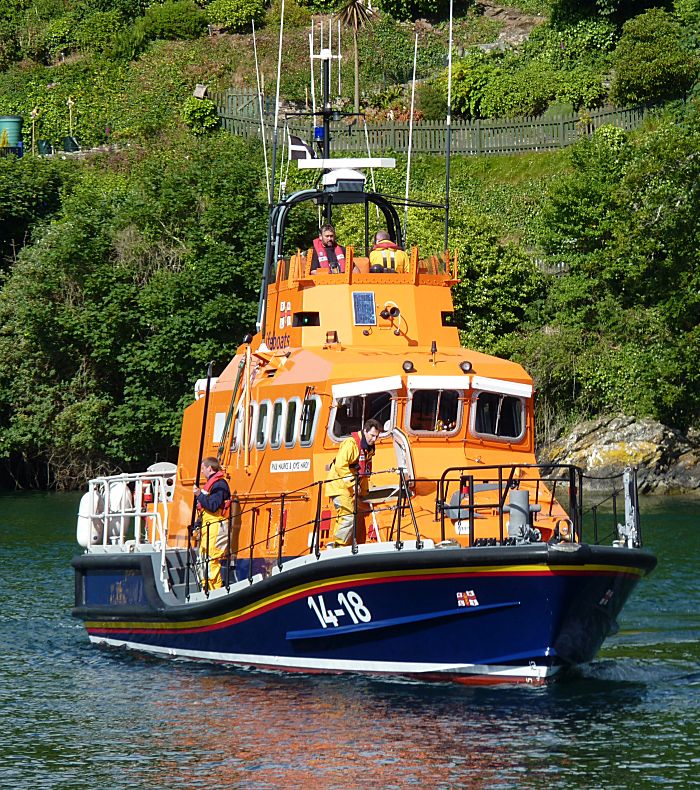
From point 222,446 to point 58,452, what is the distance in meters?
25.8

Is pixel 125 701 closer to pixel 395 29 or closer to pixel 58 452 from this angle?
pixel 58 452

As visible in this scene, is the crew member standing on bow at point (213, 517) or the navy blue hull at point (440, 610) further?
the crew member standing on bow at point (213, 517)

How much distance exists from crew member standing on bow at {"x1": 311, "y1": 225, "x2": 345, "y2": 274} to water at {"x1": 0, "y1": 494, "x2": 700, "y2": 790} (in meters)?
4.91

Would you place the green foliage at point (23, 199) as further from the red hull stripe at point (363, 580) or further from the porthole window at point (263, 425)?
the red hull stripe at point (363, 580)

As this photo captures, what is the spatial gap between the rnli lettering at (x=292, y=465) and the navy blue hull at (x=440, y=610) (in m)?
1.40

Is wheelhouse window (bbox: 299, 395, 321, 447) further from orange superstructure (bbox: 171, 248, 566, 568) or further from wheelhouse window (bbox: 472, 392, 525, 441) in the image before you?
wheelhouse window (bbox: 472, 392, 525, 441)

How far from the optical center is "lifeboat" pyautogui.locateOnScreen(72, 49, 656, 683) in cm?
1506

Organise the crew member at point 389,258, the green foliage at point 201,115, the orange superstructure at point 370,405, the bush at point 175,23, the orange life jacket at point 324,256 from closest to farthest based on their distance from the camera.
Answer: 1. the orange superstructure at point 370,405
2. the orange life jacket at point 324,256
3. the crew member at point 389,258
4. the green foliage at point 201,115
5. the bush at point 175,23

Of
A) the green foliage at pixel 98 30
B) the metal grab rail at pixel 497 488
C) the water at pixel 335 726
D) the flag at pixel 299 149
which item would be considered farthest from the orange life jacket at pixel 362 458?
the green foliage at pixel 98 30

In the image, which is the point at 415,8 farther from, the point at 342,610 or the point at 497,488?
the point at 342,610

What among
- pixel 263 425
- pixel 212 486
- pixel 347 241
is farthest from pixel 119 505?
pixel 347 241

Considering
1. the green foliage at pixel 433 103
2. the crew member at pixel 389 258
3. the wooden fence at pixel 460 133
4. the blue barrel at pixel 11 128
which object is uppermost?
the green foliage at pixel 433 103

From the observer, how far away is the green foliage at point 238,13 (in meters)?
66.0

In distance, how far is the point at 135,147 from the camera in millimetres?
55281
